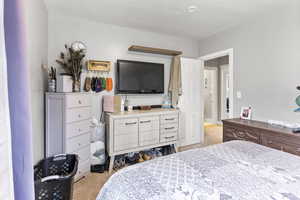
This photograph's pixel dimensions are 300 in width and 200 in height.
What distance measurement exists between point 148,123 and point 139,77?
88cm

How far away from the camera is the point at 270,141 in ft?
6.33

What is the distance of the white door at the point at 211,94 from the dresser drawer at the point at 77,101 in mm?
4158

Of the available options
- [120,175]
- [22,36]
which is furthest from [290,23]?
[22,36]

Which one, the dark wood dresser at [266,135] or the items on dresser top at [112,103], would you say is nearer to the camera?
the dark wood dresser at [266,135]

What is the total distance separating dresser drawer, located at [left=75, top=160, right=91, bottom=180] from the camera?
2.05m

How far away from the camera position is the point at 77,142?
2.05 meters

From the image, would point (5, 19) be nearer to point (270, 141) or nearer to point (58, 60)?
point (58, 60)

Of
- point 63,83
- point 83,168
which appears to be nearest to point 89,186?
point 83,168

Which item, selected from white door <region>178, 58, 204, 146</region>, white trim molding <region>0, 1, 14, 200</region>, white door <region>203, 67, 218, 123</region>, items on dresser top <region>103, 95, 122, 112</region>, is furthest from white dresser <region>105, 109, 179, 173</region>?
white door <region>203, 67, 218, 123</region>

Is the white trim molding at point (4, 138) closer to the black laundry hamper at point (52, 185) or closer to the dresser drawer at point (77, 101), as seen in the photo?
the black laundry hamper at point (52, 185)

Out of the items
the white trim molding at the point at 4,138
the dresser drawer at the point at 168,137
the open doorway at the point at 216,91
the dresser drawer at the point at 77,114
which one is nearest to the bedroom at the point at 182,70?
the white trim molding at the point at 4,138

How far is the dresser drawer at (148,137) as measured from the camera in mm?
2518

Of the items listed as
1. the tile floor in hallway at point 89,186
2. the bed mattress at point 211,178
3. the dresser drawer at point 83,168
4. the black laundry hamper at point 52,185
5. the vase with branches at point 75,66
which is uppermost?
the vase with branches at point 75,66

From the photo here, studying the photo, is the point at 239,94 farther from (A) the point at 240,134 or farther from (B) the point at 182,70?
(B) the point at 182,70
